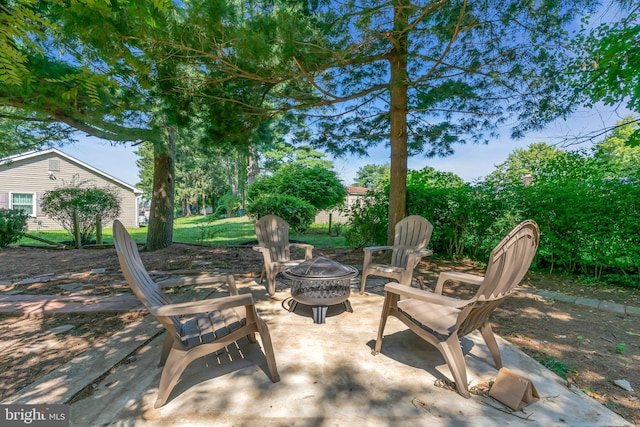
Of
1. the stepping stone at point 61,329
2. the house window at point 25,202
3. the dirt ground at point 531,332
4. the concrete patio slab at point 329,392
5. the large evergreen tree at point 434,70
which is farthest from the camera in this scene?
the house window at point 25,202

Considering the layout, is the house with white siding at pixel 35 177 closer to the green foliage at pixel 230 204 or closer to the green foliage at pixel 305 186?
the green foliage at pixel 305 186

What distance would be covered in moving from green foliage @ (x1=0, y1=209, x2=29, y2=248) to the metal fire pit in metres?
8.31

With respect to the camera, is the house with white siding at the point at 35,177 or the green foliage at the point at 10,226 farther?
the house with white siding at the point at 35,177

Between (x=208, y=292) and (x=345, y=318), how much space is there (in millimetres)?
1824

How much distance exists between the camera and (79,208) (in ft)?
23.5

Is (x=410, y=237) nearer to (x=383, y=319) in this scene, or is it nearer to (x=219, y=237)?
(x=383, y=319)

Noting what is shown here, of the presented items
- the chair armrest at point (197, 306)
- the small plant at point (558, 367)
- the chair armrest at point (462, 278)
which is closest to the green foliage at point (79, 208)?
the chair armrest at point (197, 306)

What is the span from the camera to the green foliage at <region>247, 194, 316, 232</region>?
901cm

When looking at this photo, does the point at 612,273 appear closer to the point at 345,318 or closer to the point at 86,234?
the point at 345,318

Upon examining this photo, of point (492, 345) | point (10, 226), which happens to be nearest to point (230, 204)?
point (10, 226)

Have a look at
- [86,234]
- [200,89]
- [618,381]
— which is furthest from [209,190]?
[618,381]

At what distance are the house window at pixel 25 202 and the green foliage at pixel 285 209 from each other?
11.7 meters

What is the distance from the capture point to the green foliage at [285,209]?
29.6ft

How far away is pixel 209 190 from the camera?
27938 millimetres
